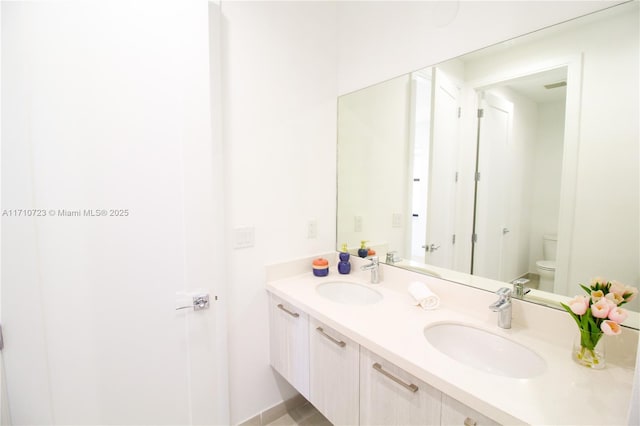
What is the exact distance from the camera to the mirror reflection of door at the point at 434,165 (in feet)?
4.70

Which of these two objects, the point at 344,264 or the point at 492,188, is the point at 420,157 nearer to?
the point at 492,188

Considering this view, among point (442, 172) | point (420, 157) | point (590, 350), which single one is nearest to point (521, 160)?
point (442, 172)

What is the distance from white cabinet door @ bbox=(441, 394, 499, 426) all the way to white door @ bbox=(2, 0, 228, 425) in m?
1.03

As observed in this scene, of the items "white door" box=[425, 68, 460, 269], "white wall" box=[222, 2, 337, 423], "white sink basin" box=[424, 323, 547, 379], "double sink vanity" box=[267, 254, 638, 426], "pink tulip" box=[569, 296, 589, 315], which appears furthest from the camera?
"white wall" box=[222, 2, 337, 423]

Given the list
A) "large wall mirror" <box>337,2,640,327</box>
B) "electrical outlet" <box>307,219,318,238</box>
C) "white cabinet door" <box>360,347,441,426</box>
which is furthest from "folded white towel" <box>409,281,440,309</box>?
"electrical outlet" <box>307,219,318,238</box>

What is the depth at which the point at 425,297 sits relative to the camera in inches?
53.1

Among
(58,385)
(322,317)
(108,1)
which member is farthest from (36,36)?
(322,317)

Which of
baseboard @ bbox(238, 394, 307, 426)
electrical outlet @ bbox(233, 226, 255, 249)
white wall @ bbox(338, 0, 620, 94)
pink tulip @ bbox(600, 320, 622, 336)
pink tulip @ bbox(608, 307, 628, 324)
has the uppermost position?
white wall @ bbox(338, 0, 620, 94)

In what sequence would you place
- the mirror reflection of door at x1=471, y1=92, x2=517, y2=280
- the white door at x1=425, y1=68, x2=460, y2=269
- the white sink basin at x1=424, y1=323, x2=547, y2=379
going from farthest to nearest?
1. the white door at x1=425, y1=68, x2=460, y2=269
2. the mirror reflection of door at x1=471, y1=92, x2=517, y2=280
3. the white sink basin at x1=424, y1=323, x2=547, y2=379

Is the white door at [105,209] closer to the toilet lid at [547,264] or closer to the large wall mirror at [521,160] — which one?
the large wall mirror at [521,160]

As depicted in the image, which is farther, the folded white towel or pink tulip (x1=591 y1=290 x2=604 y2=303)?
the folded white towel

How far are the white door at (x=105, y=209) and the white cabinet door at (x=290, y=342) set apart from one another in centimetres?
39

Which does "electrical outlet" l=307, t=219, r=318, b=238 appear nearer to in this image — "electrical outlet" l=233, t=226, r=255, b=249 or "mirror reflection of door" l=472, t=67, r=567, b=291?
"electrical outlet" l=233, t=226, r=255, b=249

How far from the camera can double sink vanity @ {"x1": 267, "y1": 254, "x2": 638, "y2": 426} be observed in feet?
2.55
